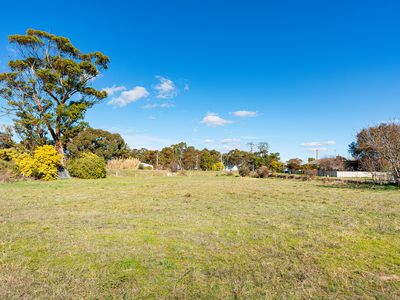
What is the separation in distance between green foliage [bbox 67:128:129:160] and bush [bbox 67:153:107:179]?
55.9ft

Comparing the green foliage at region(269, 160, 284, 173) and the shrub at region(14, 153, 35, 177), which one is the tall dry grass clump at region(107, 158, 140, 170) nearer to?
the shrub at region(14, 153, 35, 177)

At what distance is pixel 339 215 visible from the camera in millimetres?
6039

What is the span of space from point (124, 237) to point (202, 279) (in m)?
1.87

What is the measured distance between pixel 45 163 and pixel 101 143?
22.7 meters

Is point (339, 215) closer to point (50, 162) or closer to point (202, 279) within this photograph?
point (202, 279)

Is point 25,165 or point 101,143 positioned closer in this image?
point 25,165

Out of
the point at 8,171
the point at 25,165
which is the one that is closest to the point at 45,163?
the point at 25,165

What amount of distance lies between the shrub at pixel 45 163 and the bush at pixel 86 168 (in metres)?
1.89

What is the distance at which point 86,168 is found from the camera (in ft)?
61.3

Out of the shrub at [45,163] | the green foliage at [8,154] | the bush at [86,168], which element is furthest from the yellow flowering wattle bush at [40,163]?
the bush at [86,168]

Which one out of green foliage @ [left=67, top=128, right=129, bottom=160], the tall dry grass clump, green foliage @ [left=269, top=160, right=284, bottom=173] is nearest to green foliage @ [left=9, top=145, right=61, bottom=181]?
the tall dry grass clump

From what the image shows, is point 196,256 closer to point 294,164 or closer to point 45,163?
point 45,163

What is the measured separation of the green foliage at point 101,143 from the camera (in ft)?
119

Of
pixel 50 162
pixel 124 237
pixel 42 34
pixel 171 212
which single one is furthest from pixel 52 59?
pixel 124 237
